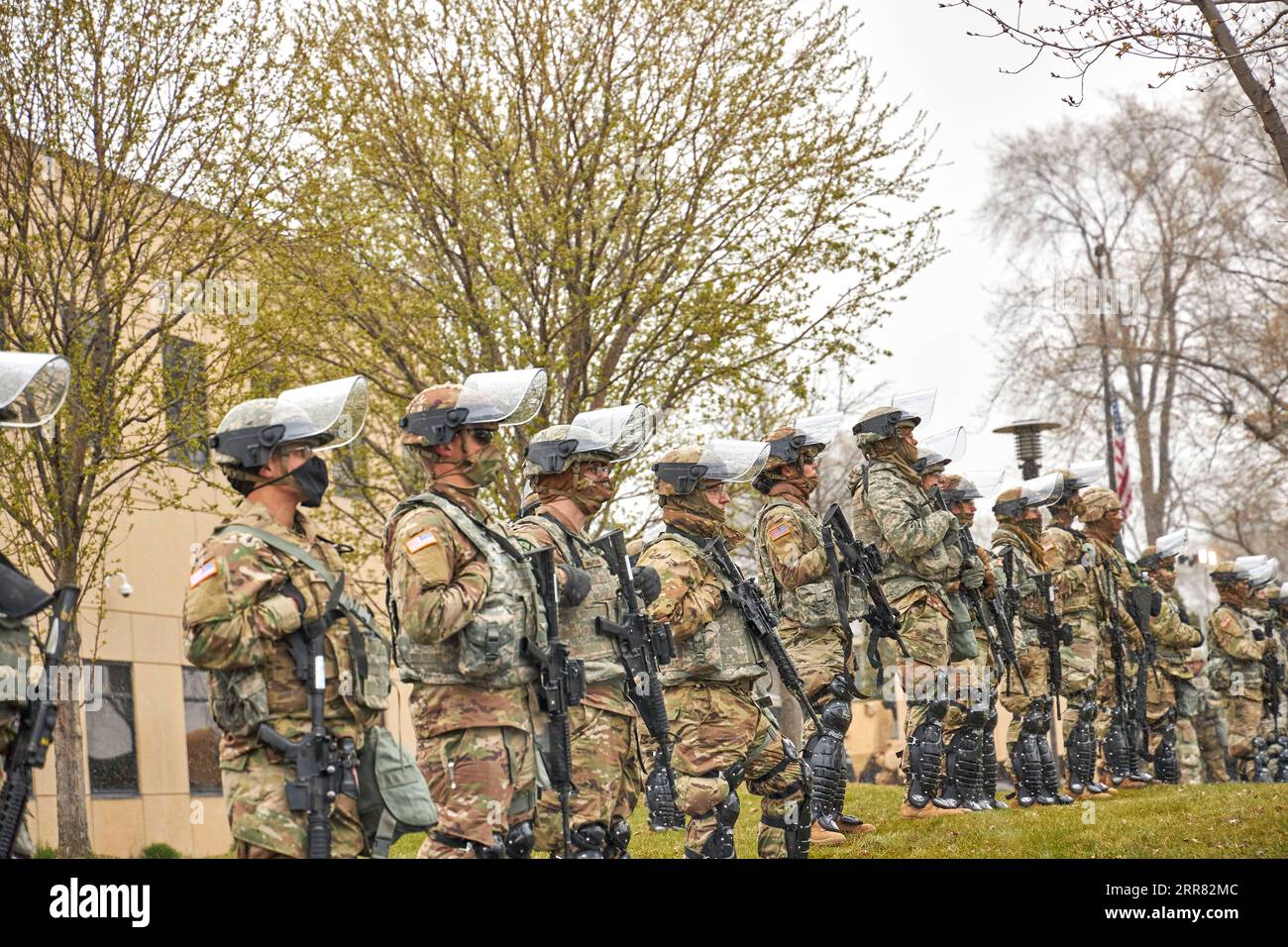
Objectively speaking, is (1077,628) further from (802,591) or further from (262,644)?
(262,644)

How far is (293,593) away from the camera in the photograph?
5766 millimetres

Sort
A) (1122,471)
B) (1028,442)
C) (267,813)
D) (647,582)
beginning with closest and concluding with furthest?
(267,813) < (647,582) < (1028,442) < (1122,471)

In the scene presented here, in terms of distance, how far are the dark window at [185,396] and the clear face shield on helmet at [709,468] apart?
7044 mm

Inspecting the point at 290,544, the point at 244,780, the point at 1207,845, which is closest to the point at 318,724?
→ the point at 244,780

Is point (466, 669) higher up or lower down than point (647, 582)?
lower down

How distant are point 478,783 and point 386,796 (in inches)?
28.8

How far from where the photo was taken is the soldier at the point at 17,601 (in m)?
5.73

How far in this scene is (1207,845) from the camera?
9.46 m

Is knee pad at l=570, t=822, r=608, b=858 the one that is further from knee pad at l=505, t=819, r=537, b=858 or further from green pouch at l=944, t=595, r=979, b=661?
green pouch at l=944, t=595, r=979, b=661

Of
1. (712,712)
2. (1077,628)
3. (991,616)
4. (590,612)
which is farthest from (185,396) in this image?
(1077,628)

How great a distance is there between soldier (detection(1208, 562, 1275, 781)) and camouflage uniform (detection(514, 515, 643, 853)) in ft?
41.6

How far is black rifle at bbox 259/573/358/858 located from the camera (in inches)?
219

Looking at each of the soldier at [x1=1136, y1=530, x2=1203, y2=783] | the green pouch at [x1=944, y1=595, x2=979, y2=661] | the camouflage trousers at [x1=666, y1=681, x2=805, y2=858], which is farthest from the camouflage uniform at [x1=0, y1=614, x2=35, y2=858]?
the soldier at [x1=1136, y1=530, x2=1203, y2=783]
